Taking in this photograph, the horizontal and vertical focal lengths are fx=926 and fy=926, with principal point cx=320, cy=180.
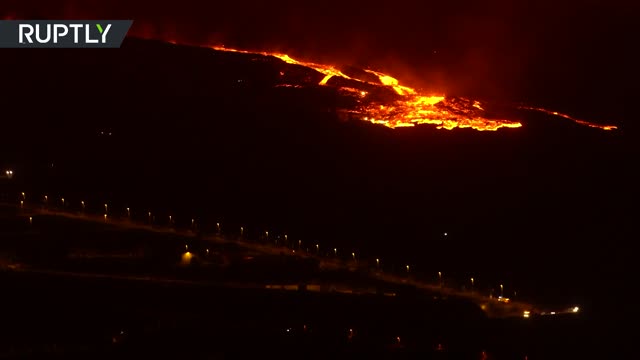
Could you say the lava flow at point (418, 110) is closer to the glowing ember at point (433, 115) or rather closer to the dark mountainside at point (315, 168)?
the glowing ember at point (433, 115)

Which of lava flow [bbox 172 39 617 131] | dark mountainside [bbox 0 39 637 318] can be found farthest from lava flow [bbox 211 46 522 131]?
dark mountainside [bbox 0 39 637 318]

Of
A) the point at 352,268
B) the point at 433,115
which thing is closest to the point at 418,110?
the point at 433,115

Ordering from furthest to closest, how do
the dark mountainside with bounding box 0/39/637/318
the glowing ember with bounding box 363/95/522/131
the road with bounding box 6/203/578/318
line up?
1. the glowing ember with bounding box 363/95/522/131
2. the dark mountainside with bounding box 0/39/637/318
3. the road with bounding box 6/203/578/318

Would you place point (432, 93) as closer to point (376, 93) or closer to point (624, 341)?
point (376, 93)

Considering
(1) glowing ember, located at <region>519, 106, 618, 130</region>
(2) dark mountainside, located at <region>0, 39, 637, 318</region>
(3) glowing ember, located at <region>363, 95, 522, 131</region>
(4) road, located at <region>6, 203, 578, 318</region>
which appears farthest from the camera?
(1) glowing ember, located at <region>519, 106, 618, 130</region>

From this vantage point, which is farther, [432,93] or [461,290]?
[432,93]

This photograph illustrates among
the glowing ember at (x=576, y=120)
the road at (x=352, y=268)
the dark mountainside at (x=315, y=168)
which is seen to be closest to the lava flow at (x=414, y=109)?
the glowing ember at (x=576, y=120)

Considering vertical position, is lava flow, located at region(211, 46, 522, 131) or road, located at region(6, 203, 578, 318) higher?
lava flow, located at region(211, 46, 522, 131)

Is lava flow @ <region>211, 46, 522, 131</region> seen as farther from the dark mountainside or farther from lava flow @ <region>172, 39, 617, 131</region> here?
the dark mountainside

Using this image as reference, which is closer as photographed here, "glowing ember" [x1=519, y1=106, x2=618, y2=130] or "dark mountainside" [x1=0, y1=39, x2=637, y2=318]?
"dark mountainside" [x1=0, y1=39, x2=637, y2=318]

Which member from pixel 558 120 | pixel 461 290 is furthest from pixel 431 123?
pixel 461 290

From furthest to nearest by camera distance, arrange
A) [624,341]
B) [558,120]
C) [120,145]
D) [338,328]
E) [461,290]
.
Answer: [558,120], [120,145], [461,290], [624,341], [338,328]
